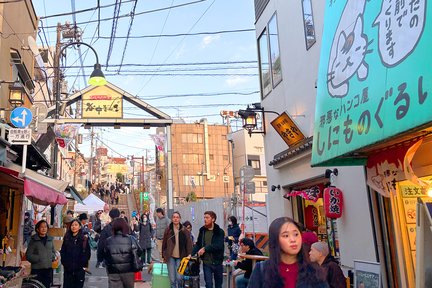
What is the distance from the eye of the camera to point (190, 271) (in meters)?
8.16

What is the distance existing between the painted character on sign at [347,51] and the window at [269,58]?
5989mm

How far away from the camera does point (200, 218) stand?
21047mm

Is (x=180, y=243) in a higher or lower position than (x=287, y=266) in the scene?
lower

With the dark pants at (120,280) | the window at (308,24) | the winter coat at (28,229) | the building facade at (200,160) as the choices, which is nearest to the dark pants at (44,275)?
the dark pants at (120,280)

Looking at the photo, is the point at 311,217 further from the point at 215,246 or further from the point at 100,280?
the point at 100,280

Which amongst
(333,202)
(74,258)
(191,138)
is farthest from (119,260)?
(191,138)

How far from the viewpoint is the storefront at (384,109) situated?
3.78 meters

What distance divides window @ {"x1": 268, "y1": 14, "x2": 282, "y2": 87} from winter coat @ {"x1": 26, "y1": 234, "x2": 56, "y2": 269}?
747 centimetres

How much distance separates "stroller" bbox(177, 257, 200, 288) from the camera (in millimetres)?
8000

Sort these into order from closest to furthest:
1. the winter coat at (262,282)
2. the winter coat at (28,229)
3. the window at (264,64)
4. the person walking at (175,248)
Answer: the winter coat at (262,282)
the person walking at (175,248)
the window at (264,64)
the winter coat at (28,229)

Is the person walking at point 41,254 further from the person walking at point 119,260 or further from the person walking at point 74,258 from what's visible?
the person walking at point 119,260

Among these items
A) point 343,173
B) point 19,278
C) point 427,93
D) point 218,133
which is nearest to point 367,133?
point 427,93

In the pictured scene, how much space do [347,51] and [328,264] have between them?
2.73 metres

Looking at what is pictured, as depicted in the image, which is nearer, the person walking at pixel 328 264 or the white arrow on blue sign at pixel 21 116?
the person walking at pixel 328 264
